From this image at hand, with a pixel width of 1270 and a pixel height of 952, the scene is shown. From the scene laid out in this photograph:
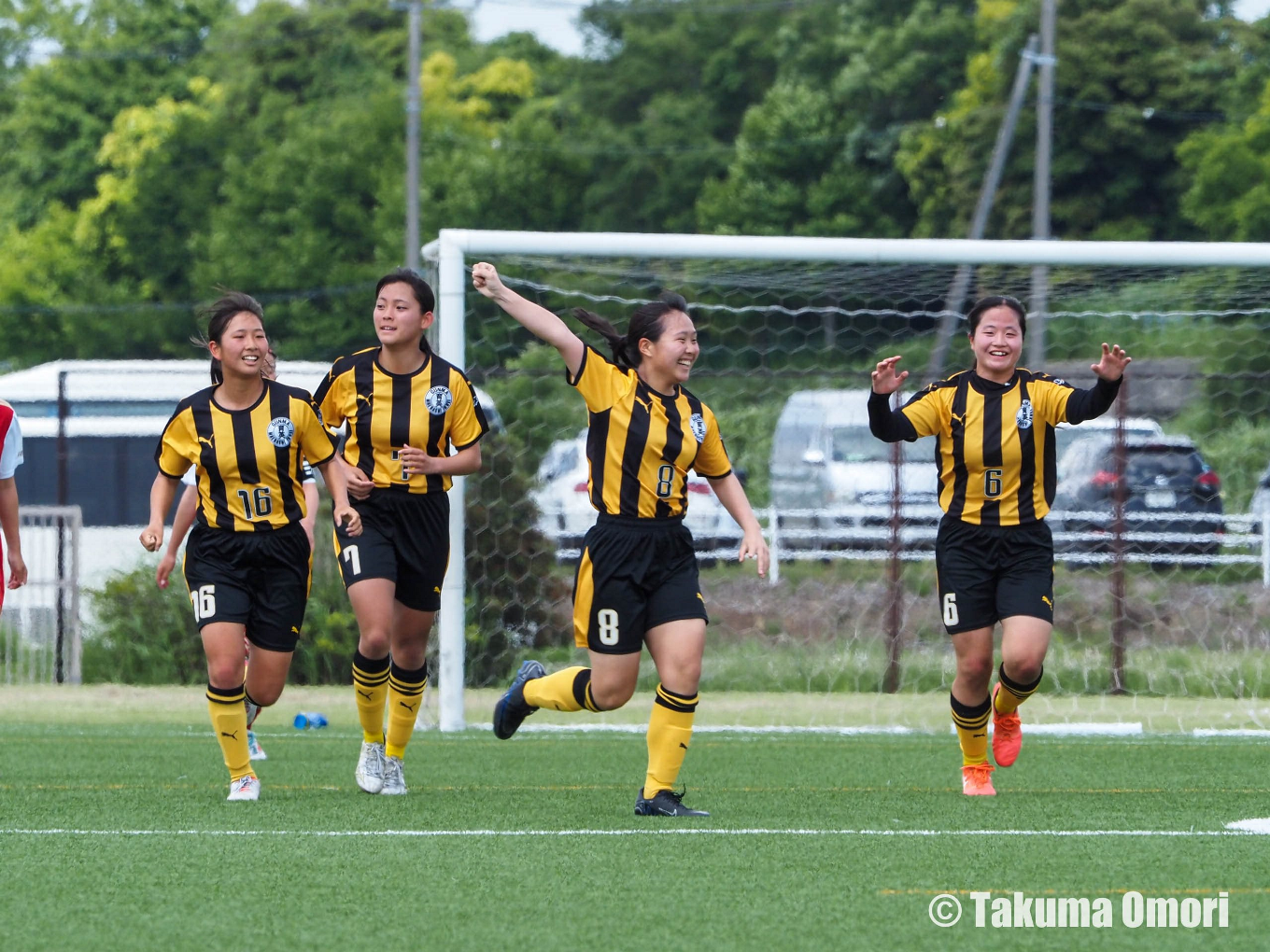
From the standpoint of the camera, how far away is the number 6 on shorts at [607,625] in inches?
245

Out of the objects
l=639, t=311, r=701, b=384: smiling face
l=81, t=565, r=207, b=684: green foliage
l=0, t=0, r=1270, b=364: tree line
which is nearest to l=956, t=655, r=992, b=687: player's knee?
l=639, t=311, r=701, b=384: smiling face

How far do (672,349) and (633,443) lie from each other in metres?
0.35

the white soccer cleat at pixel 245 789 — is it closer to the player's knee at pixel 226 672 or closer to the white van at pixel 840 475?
the player's knee at pixel 226 672

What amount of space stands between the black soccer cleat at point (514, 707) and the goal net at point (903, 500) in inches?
103

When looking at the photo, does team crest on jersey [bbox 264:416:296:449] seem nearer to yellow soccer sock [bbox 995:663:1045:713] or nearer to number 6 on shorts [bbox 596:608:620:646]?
number 6 on shorts [bbox 596:608:620:646]

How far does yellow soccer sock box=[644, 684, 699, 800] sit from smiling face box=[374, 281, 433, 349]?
161 cm

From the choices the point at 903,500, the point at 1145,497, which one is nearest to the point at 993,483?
the point at 903,500

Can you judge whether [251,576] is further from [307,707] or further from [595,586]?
[307,707]

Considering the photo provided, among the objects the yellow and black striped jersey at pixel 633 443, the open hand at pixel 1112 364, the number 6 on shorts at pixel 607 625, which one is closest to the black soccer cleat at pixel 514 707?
the number 6 on shorts at pixel 607 625

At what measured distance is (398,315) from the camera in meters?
6.62

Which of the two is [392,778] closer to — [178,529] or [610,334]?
[178,529]

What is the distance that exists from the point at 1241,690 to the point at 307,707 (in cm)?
590

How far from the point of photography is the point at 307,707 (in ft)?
38.4

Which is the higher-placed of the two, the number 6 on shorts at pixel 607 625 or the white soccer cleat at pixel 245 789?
the number 6 on shorts at pixel 607 625
